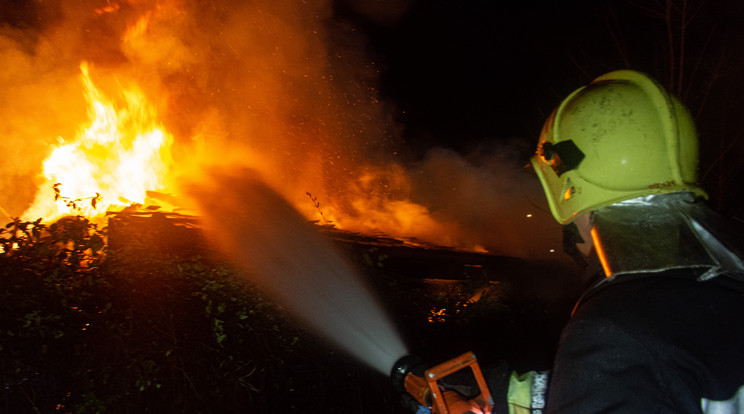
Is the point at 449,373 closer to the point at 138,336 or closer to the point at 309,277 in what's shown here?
the point at 138,336

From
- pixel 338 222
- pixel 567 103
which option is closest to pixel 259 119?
pixel 338 222

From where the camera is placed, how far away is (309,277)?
13.7ft

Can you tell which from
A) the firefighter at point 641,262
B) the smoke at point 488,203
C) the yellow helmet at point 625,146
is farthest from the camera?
the smoke at point 488,203

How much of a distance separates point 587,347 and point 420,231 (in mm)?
7950

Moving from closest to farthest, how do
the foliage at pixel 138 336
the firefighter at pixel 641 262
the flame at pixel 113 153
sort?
the firefighter at pixel 641 262 → the foliage at pixel 138 336 → the flame at pixel 113 153

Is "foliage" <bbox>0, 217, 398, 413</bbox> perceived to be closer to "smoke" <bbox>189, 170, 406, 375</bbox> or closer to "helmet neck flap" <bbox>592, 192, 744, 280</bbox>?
"smoke" <bbox>189, 170, 406, 375</bbox>

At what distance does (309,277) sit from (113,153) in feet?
18.8

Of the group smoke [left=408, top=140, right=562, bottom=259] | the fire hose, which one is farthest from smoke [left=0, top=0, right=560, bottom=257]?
the fire hose

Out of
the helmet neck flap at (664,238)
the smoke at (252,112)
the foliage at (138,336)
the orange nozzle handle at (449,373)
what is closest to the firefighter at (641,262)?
the helmet neck flap at (664,238)

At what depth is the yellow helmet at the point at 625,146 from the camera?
1.59 m

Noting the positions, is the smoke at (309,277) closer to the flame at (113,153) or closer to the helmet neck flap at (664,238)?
the helmet neck flap at (664,238)

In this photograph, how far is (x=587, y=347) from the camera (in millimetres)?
1174

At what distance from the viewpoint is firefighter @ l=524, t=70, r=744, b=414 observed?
110 centimetres

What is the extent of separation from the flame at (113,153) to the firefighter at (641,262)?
7.14m
